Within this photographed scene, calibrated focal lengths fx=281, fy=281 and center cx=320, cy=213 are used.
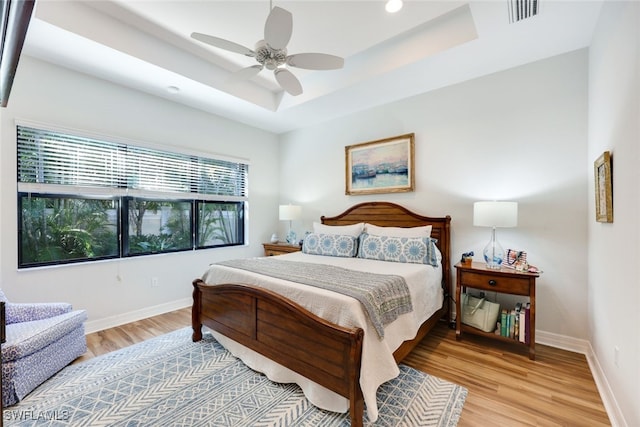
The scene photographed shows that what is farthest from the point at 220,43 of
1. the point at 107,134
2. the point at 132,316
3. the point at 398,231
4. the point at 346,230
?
the point at 132,316

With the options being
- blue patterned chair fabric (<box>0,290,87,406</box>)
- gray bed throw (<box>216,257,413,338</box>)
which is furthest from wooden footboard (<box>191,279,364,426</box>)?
blue patterned chair fabric (<box>0,290,87,406</box>)

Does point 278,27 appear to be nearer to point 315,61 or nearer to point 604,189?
point 315,61

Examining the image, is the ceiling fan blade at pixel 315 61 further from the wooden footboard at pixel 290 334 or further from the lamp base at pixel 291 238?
the lamp base at pixel 291 238

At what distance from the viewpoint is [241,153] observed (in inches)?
179

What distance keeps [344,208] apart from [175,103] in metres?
2.75

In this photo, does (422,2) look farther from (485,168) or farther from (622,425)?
(622,425)

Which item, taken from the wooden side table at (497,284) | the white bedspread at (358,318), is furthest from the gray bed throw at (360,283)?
the wooden side table at (497,284)

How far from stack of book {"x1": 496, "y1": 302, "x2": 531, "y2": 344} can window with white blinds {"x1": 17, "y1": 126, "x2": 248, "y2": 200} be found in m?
3.85

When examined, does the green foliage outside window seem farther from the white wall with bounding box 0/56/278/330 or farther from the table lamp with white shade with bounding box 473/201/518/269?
the table lamp with white shade with bounding box 473/201/518/269

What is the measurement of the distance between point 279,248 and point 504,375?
3.12 m

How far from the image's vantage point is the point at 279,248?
4.41 m

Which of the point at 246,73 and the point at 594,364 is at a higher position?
the point at 246,73

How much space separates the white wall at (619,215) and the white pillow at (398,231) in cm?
138

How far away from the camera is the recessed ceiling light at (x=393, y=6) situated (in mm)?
2297
